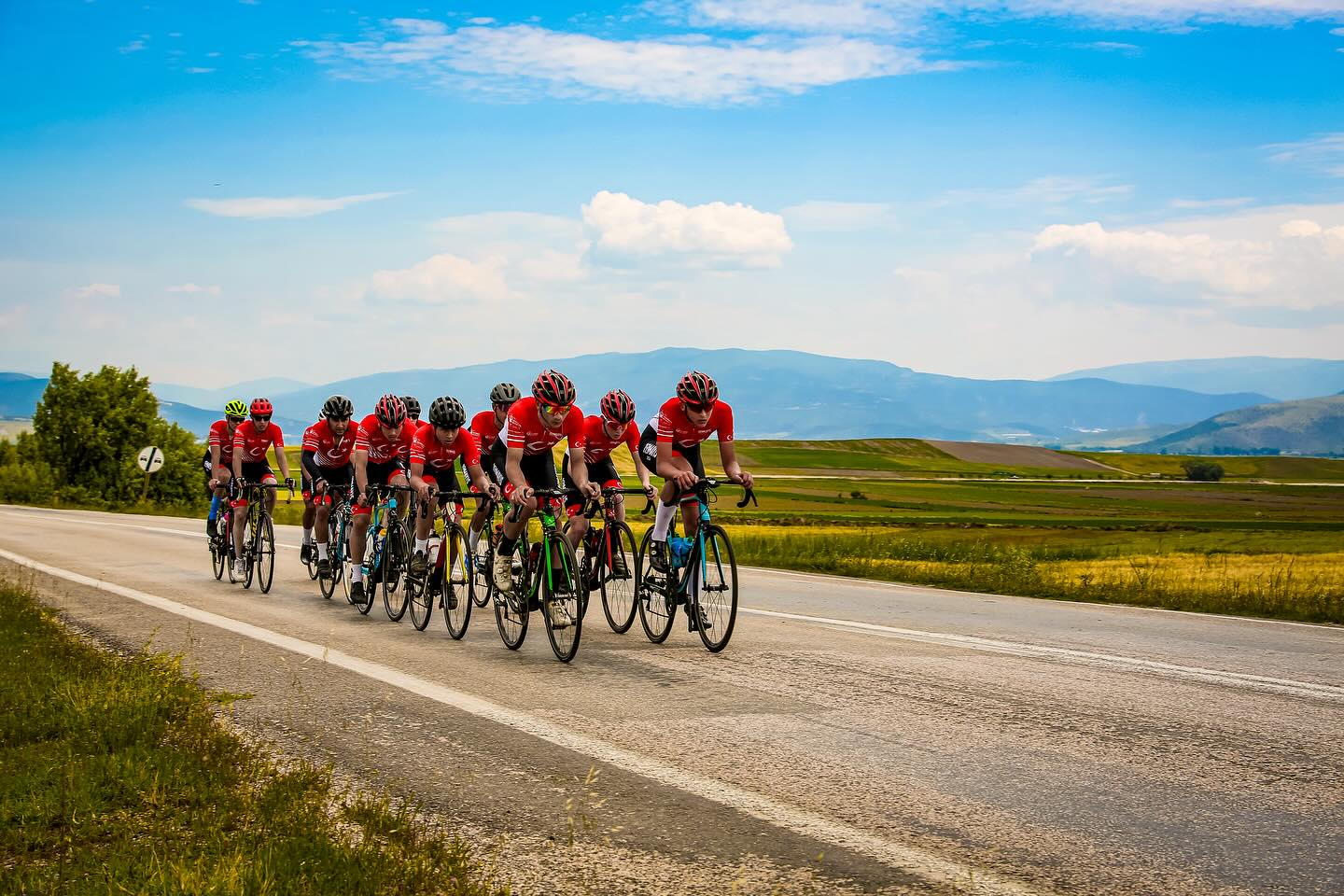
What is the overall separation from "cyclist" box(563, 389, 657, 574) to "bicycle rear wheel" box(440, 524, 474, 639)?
1318mm

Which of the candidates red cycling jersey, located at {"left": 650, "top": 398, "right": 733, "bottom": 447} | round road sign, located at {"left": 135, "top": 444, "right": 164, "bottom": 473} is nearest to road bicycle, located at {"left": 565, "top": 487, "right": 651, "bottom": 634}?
red cycling jersey, located at {"left": 650, "top": 398, "right": 733, "bottom": 447}

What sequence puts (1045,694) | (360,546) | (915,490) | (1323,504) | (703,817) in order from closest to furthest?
(703,817), (1045,694), (360,546), (1323,504), (915,490)

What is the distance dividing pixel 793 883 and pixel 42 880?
2596mm

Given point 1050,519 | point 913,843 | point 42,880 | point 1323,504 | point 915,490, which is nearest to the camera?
point 42,880

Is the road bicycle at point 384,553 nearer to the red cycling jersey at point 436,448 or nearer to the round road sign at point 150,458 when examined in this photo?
the red cycling jersey at point 436,448

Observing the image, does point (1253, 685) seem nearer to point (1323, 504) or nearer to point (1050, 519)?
point (1050, 519)

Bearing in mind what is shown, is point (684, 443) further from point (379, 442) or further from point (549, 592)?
point (379, 442)

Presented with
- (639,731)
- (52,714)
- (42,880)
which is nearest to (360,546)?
(52,714)

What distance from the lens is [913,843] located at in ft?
14.9

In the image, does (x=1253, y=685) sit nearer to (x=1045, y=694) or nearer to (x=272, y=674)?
(x=1045, y=694)

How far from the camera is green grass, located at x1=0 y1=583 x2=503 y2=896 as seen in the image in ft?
13.1

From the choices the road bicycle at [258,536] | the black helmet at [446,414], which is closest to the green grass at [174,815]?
the black helmet at [446,414]

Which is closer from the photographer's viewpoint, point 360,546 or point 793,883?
point 793,883

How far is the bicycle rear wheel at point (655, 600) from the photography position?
957 cm
